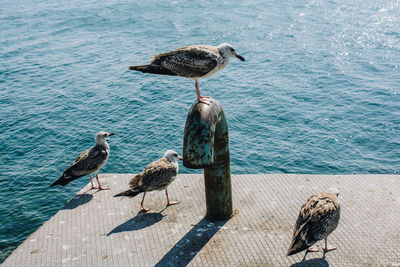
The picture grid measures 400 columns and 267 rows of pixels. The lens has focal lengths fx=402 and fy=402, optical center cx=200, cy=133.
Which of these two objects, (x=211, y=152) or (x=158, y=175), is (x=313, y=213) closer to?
(x=211, y=152)

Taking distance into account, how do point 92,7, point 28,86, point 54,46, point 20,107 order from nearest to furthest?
point 20,107
point 28,86
point 54,46
point 92,7

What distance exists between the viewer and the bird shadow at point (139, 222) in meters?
7.48

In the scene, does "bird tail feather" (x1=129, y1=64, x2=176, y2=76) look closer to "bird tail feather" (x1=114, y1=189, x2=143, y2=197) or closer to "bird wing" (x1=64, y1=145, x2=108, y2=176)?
"bird tail feather" (x1=114, y1=189, x2=143, y2=197)

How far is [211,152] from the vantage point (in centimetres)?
623

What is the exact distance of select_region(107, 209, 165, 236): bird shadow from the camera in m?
7.48

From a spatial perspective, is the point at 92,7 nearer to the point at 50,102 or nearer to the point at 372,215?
the point at 50,102

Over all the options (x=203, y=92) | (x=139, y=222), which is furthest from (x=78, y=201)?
(x=203, y=92)

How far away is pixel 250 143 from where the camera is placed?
15.5 meters

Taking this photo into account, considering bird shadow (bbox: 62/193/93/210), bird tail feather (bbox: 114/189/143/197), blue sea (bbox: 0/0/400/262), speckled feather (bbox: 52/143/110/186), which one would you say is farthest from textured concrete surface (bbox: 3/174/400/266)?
blue sea (bbox: 0/0/400/262)

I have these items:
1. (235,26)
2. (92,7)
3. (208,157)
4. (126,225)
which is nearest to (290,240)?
(208,157)

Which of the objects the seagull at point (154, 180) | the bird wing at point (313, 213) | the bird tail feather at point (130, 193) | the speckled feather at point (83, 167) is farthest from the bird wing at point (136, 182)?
the bird wing at point (313, 213)

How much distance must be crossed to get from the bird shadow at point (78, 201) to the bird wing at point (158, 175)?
1.40 metres

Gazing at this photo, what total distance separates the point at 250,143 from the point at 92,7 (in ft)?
86.2

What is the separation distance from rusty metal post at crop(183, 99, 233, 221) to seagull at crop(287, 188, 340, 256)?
1.43 m
